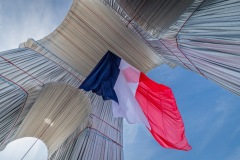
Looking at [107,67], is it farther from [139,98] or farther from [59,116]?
[59,116]

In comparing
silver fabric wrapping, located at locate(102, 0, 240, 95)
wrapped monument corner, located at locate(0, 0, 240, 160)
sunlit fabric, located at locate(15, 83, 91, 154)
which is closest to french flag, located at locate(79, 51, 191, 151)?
wrapped monument corner, located at locate(0, 0, 240, 160)

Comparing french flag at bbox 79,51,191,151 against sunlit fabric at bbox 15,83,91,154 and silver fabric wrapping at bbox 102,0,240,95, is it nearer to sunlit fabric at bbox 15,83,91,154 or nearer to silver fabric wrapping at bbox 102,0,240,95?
sunlit fabric at bbox 15,83,91,154

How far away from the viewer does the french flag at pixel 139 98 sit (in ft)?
12.0

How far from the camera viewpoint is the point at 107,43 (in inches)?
217

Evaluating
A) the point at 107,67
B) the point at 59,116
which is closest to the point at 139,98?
the point at 107,67

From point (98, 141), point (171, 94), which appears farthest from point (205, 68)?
point (98, 141)

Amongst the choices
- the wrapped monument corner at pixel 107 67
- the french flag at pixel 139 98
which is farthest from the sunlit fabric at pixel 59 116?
the french flag at pixel 139 98

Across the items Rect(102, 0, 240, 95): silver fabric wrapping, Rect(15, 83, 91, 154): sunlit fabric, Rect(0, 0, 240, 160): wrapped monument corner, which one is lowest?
Rect(15, 83, 91, 154): sunlit fabric

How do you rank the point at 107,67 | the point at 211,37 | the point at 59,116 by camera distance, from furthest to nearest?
the point at 59,116 → the point at 107,67 → the point at 211,37

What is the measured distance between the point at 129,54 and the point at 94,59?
0.79 meters

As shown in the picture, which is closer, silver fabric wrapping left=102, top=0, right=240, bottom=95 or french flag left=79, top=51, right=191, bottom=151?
silver fabric wrapping left=102, top=0, right=240, bottom=95

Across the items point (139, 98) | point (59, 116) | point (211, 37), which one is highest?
point (211, 37)

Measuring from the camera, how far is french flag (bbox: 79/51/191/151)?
12.0ft

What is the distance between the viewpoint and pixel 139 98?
4098mm
